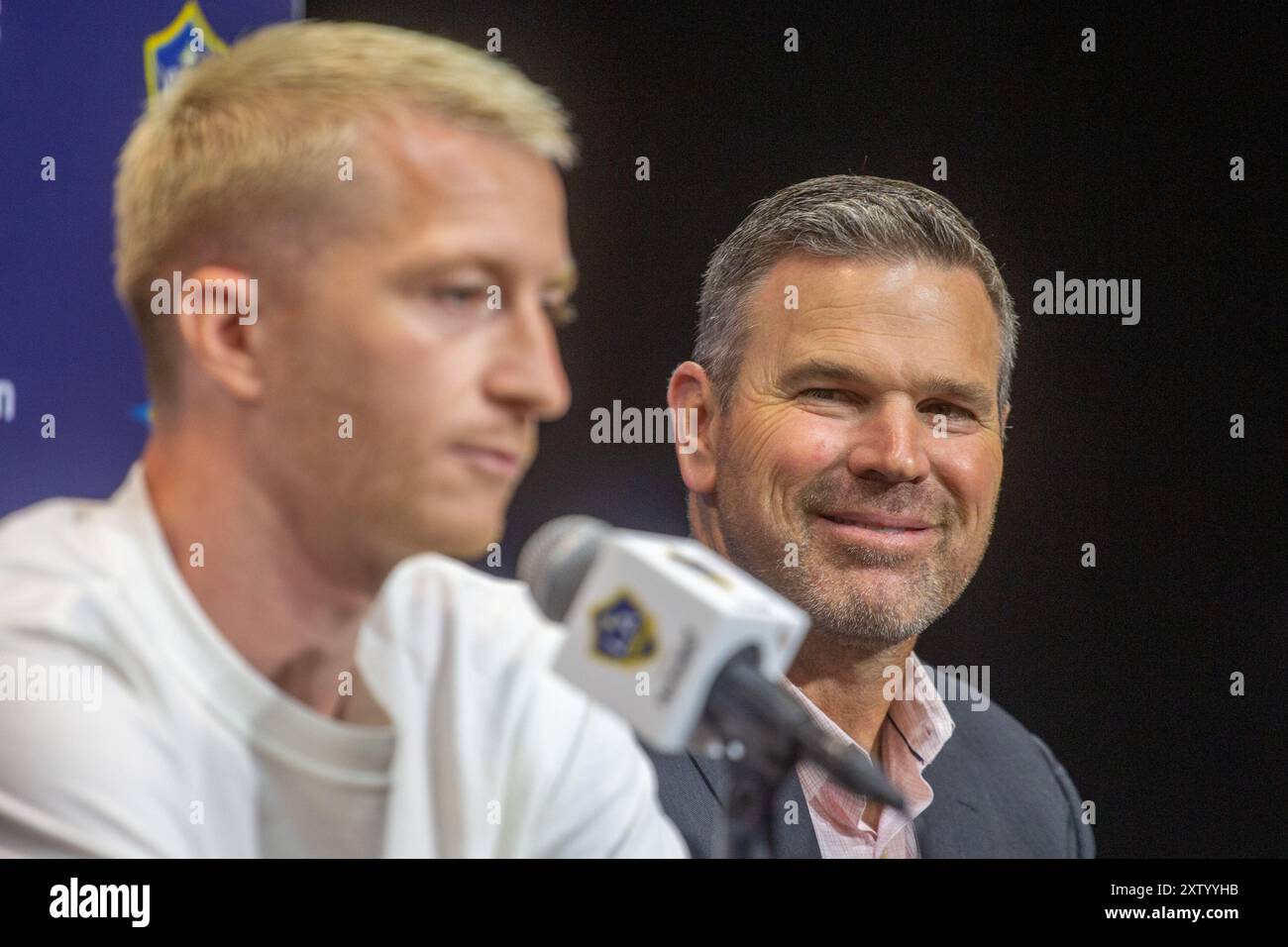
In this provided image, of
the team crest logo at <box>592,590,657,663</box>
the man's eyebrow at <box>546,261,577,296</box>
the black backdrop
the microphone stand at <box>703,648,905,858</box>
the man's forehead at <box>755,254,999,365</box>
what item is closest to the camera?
the microphone stand at <box>703,648,905,858</box>

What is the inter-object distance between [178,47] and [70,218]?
314 mm

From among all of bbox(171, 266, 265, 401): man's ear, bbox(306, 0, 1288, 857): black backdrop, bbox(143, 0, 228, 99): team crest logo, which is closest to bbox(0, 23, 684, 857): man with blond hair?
bbox(171, 266, 265, 401): man's ear

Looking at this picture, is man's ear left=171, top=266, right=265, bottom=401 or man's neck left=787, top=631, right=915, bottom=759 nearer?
man's ear left=171, top=266, right=265, bottom=401

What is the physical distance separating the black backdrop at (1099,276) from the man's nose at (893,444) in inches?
10.2

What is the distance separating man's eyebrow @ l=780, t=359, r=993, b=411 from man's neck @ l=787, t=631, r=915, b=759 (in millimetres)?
440

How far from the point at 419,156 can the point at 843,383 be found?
0.84 meters

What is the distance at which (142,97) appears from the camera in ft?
7.36

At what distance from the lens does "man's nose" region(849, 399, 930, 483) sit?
250 centimetres

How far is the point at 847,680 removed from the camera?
2.59 m

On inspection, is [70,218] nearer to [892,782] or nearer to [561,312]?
[561,312]

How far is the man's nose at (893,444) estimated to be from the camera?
2.50 metres

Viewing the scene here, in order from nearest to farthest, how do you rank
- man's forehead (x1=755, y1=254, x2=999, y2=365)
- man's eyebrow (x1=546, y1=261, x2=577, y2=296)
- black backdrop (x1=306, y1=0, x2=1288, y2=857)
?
1. man's eyebrow (x1=546, y1=261, x2=577, y2=296)
2. man's forehead (x1=755, y1=254, x2=999, y2=365)
3. black backdrop (x1=306, y1=0, x2=1288, y2=857)

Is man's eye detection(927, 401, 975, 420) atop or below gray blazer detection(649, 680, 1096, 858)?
atop

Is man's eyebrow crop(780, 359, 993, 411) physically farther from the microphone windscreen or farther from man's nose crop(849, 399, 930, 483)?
the microphone windscreen
